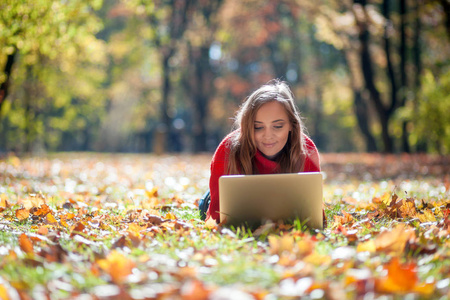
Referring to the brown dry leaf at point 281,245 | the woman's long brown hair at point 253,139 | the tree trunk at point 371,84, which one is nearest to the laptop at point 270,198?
the woman's long brown hair at point 253,139

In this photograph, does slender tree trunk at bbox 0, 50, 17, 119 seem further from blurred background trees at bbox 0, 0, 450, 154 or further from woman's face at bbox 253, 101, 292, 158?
woman's face at bbox 253, 101, 292, 158

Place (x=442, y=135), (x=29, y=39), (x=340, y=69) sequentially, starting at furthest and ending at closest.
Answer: (x=340, y=69) → (x=442, y=135) → (x=29, y=39)

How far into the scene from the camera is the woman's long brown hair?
11.2 ft

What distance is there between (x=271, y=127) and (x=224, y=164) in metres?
0.45

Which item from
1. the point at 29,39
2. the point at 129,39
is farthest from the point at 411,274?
the point at 129,39

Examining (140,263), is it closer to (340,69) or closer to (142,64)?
(142,64)

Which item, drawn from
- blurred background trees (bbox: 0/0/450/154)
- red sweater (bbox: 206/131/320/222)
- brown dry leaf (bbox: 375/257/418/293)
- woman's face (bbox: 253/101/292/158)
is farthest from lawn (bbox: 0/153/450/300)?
blurred background trees (bbox: 0/0/450/154)

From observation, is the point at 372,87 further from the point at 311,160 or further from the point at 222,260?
the point at 222,260

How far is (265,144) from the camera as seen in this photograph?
343cm

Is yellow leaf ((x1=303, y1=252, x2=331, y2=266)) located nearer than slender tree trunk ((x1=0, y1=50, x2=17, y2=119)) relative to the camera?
Yes

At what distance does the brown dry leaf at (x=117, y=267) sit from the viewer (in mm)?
1861

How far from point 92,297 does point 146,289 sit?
0.20 metres

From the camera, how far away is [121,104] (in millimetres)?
32594

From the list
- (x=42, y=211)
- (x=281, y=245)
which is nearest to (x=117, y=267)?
(x=281, y=245)
